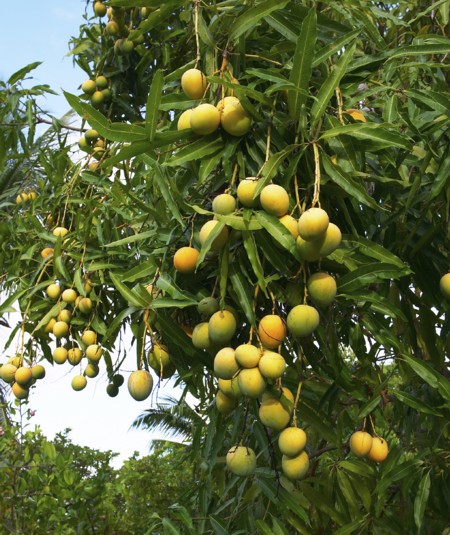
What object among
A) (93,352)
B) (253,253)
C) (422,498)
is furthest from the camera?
(93,352)

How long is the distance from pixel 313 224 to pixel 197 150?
274 millimetres

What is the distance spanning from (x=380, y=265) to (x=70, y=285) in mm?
1130

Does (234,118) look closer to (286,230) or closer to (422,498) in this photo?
(286,230)

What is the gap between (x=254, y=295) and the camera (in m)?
1.20

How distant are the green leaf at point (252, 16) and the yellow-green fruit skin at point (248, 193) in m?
0.28

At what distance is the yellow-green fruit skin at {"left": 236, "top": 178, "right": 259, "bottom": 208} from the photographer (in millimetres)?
1105

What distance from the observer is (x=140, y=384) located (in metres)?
1.25

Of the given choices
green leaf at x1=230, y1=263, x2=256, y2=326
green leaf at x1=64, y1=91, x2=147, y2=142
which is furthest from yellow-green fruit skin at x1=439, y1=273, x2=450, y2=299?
green leaf at x1=64, y1=91, x2=147, y2=142

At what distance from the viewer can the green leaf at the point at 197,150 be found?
116 cm

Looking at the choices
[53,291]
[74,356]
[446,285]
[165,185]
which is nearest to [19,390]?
[74,356]

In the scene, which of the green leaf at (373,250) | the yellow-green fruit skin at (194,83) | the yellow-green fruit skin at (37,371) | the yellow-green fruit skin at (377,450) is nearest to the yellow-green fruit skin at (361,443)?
the yellow-green fruit skin at (377,450)

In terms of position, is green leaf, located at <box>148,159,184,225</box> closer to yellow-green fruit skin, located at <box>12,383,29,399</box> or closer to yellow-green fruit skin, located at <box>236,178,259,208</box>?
yellow-green fruit skin, located at <box>236,178,259,208</box>

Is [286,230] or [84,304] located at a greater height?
[84,304]

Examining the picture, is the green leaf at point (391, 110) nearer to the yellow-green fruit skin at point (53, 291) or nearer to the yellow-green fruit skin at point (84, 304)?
the yellow-green fruit skin at point (84, 304)
